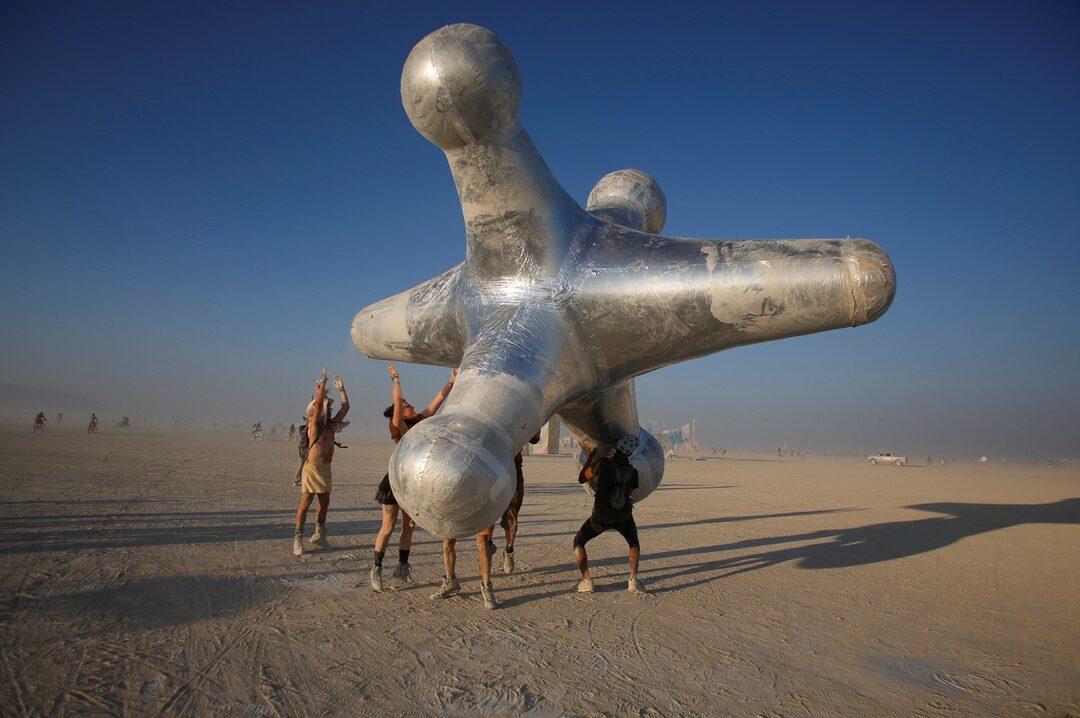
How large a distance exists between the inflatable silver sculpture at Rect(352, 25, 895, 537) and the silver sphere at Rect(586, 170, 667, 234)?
1.41 meters

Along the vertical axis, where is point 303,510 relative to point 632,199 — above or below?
below

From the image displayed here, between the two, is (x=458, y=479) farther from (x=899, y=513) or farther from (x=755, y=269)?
(x=899, y=513)

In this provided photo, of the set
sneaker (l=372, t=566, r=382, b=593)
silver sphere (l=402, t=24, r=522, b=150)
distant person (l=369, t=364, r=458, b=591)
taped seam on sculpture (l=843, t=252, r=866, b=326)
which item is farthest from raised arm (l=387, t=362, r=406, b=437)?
taped seam on sculpture (l=843, t=252, r=866, b=326)

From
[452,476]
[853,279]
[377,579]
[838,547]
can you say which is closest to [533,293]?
[452,476]

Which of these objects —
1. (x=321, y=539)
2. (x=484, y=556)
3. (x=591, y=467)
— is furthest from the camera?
(x=321, y=539)

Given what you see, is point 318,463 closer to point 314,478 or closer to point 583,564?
point 314,478

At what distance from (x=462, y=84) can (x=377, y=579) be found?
402 centimetres

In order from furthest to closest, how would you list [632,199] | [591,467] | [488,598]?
[632,199] < [591,467] < [488,598]

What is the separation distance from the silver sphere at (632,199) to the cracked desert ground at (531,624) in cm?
369

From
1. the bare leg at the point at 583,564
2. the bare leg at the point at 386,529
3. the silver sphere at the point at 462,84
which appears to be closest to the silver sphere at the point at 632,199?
the silver sphere at the point at 462,84

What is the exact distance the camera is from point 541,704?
118 inches

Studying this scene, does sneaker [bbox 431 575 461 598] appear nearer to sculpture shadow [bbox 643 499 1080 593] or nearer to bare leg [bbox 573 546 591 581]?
bare leg [bbox 573 546 591 581]

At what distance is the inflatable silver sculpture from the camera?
332 cm

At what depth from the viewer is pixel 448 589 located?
16.2 feet
